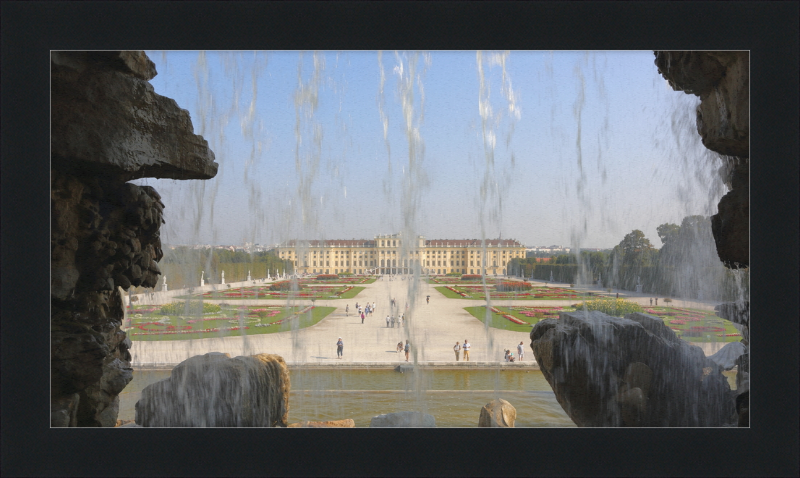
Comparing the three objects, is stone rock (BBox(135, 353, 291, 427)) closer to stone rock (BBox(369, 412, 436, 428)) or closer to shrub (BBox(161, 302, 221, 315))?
stone rock (BBox(369, 412, 436, 428))

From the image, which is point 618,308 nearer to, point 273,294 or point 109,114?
point 109,114

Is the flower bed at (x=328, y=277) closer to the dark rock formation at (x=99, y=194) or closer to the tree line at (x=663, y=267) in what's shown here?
the tree line at (x=663, y=267)

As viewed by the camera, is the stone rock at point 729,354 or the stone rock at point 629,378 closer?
the stone rock at point 629,378

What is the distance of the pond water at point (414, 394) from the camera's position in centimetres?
872

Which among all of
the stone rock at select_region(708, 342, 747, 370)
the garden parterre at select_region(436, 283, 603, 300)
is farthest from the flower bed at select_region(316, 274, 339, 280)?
the stone rock at select_region(708, 342, 747, 370)

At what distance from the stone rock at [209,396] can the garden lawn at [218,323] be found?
7518 mm

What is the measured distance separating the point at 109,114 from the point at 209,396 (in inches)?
135

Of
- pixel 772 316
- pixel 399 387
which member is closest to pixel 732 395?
pixel 772 316

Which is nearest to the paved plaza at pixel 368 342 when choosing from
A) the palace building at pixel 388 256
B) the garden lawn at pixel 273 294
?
the garden lawn at pixel 273 294

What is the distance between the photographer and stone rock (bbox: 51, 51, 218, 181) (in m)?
4.30

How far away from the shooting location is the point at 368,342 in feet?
45.2

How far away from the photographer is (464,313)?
62.0 feet

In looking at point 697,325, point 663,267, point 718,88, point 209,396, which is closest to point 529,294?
point 663,267

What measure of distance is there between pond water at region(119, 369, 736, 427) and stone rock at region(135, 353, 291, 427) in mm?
2827
